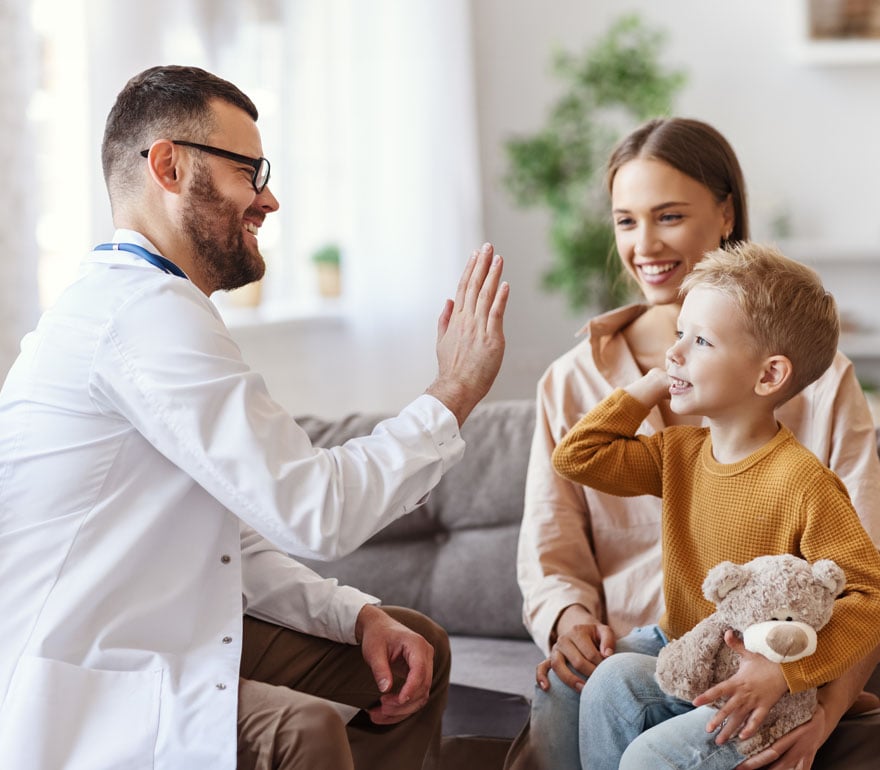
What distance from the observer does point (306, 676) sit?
1.70 metres

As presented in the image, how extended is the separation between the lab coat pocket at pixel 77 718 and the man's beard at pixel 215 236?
1.92 feet

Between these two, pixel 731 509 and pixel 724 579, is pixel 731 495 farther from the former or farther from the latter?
pixel 724 579

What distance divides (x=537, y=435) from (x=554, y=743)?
55cm

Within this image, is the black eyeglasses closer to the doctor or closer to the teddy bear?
the doctor

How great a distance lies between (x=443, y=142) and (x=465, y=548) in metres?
3.23

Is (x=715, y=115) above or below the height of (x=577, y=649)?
above

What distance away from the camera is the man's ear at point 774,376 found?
1533 mm

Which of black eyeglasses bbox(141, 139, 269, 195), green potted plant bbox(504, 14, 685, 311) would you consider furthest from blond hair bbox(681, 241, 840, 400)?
green potted plant bbox(504, 14, 685, 311)

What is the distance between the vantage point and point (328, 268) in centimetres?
484

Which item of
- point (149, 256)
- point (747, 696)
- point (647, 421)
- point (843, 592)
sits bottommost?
point (747, 696)

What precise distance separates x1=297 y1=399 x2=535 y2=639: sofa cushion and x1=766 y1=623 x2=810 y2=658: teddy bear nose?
1032 millimetres

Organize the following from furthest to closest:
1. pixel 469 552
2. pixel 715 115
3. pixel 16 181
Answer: pixel 715 115, pixel 16 181, pixel 469 552

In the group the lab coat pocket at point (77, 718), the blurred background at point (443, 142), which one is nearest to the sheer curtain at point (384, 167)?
the blurred background at point (443, 142)

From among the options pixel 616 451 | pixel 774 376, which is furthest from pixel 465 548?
pixel 774 376
